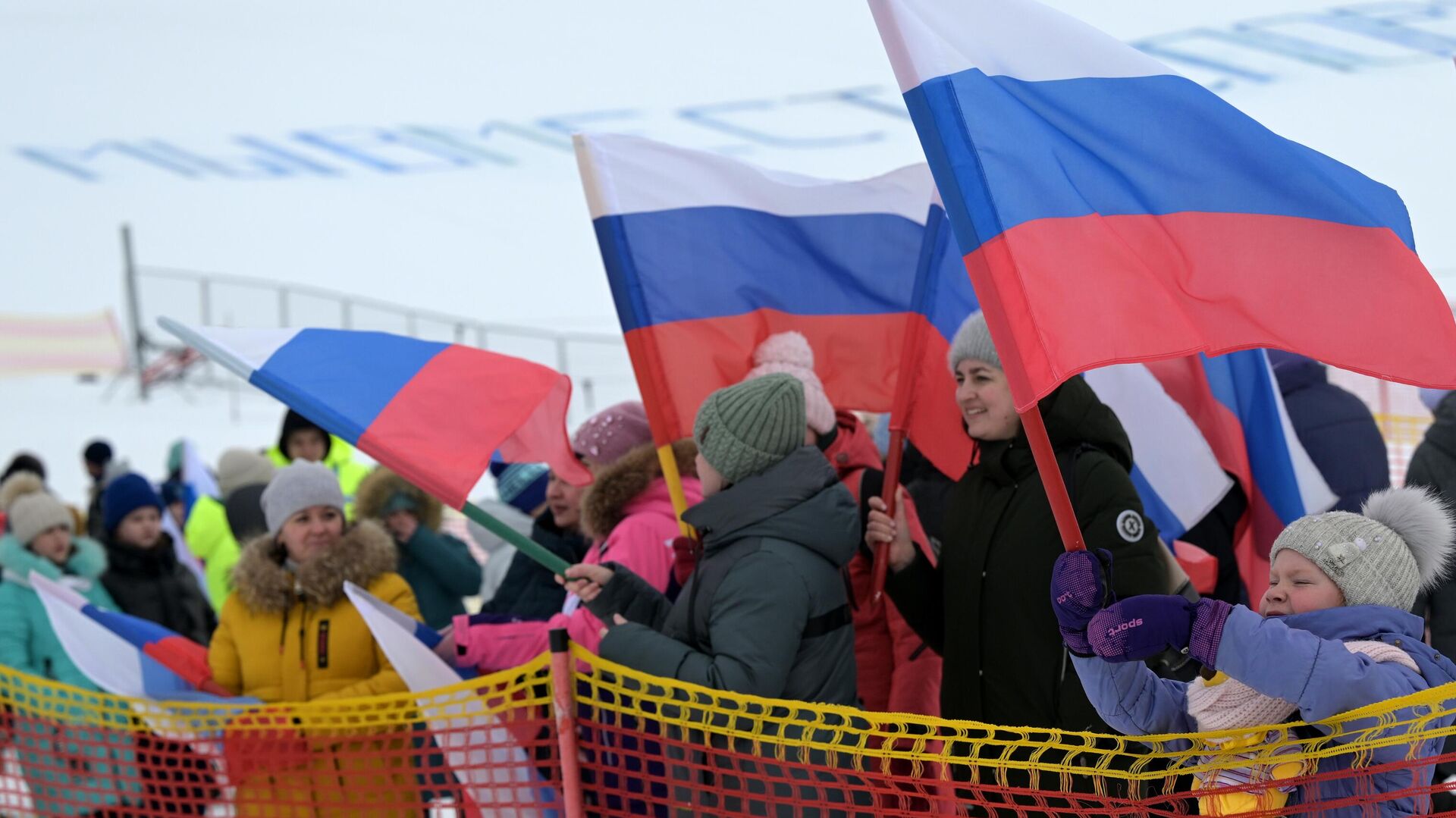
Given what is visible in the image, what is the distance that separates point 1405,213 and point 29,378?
19.1 metres

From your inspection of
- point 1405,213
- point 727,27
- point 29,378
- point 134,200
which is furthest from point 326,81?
point 1405,213

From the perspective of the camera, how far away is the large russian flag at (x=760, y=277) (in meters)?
3.52

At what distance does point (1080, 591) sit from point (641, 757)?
106 centimetres

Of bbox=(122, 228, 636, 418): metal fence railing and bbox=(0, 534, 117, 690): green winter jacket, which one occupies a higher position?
bbox=(122, 228, 636, 418): metal fence railing

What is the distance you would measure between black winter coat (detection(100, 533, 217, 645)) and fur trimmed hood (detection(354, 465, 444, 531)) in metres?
1.04

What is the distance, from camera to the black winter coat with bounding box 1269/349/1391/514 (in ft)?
12.5

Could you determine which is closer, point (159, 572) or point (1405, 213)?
point (1405, 213)

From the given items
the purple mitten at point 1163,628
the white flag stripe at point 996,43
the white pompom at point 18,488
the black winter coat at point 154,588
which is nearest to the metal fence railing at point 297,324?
the white pompom at point 18,488

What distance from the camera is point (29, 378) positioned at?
60.2 ft

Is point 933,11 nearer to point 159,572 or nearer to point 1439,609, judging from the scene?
point 1439,609

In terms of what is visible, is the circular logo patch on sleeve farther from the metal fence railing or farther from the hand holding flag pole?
the metal fence railing

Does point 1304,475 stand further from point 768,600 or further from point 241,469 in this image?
point 241,469

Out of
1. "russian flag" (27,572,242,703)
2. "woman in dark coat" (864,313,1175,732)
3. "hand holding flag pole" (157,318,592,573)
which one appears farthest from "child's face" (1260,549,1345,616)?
"russian flag" (27,572,242,703)

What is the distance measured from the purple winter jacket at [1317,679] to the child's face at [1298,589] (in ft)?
0.14
